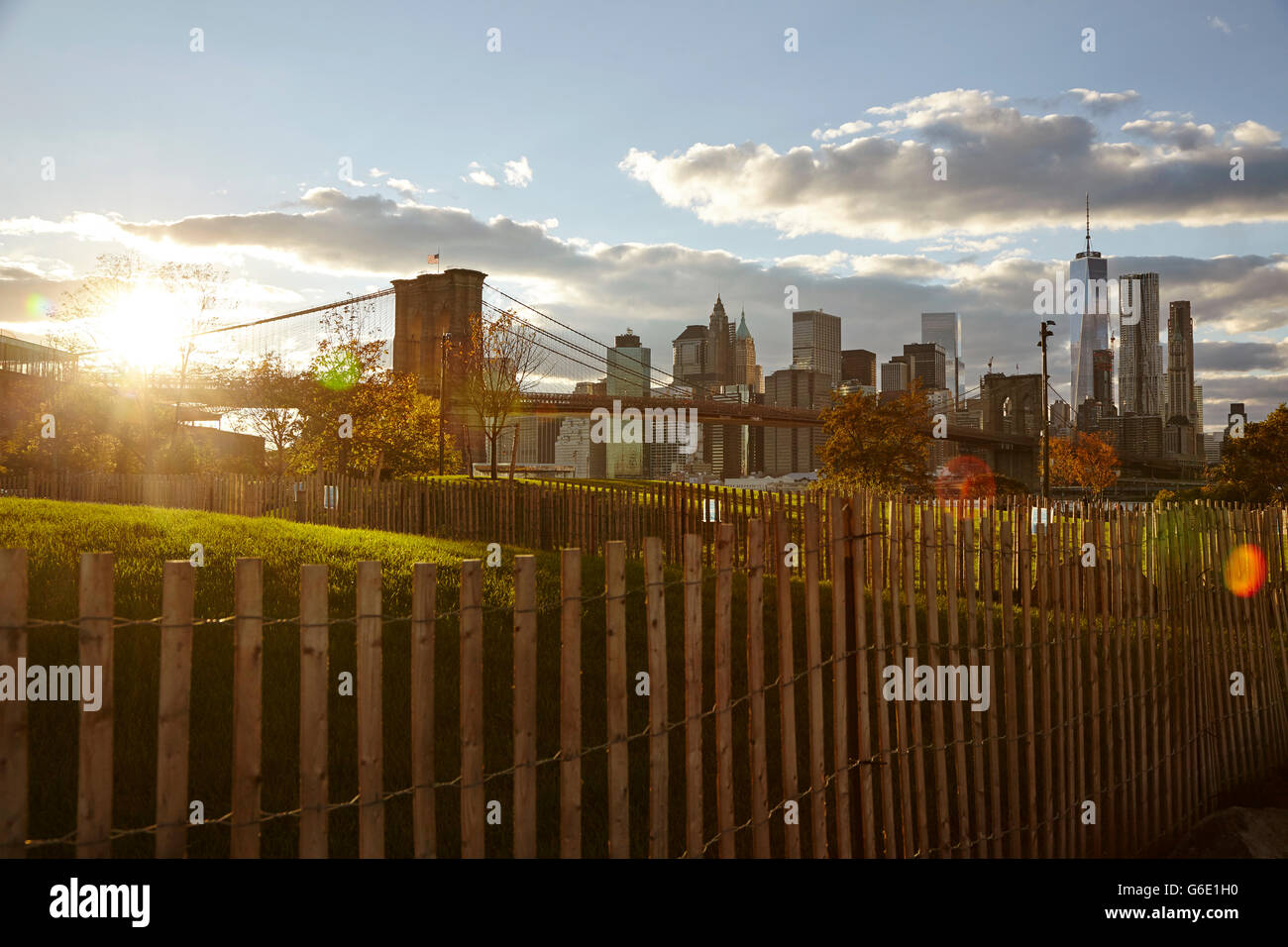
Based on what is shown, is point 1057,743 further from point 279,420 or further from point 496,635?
point 279,420

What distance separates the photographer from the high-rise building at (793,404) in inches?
5049

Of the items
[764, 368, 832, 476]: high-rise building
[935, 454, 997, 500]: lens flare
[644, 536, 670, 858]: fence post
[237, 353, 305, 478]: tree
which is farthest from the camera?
[764, 368, 832, 476]: high-rise building

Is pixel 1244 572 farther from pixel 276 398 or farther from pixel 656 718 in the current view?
pixel 276 398

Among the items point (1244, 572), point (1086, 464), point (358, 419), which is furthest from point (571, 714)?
point (1086, 464)

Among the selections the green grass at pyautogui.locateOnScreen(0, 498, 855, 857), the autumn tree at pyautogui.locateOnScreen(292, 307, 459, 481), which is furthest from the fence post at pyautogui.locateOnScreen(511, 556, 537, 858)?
the autumn tree at pyautogui.locateOnScreen(292, 307, 459, 481)

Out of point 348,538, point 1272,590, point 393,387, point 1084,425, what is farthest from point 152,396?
point 1084,425

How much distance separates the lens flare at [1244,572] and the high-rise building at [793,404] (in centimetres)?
11792

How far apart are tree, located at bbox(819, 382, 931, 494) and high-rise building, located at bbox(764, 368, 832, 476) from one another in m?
89.2

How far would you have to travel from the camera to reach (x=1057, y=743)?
5906 millimetres

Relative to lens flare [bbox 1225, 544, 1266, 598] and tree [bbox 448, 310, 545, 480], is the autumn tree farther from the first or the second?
lens flare [bbox 1225, 544, 1266, 598]

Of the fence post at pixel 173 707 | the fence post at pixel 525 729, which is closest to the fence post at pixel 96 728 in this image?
the fence post at pixel 173 707

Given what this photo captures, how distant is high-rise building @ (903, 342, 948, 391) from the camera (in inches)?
6019

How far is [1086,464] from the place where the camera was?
69938 millimetres
